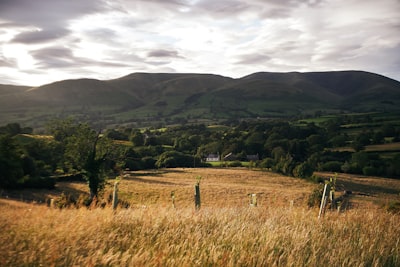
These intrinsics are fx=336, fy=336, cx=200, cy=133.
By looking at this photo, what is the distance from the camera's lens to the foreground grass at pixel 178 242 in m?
5.16

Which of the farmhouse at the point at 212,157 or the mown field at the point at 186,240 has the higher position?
the mown field at the point at 186,240

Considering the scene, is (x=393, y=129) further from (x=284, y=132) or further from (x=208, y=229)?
(x=208, y=229)

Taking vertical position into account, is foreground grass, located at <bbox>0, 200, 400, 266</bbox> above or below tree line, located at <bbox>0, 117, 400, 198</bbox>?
above

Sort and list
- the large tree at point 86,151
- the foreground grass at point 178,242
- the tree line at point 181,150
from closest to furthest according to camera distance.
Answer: the foreground grass at point 178,242, the large tree at point 86,151, the tree line at point 181,150

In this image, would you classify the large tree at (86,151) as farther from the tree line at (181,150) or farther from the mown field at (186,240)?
the mown field at (186,240)

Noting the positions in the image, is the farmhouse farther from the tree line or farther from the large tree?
the large tree

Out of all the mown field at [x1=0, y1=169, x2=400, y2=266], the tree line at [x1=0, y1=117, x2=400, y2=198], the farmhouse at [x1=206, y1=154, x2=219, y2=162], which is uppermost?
the mown field at [x1=0, y1=169, x2=400, y2=266]

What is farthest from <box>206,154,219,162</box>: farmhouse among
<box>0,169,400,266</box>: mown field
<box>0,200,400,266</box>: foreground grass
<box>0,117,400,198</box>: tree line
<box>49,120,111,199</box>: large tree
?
<box>0,200,400,266</box>: foreground grass

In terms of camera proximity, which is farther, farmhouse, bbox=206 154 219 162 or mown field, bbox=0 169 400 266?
farmhouse, bbox=206 154 219 162

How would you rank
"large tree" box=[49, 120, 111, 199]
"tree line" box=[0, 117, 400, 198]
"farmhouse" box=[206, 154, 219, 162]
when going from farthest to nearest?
"farmhouse" box=[206, 154, 219, 162] → "tree line" box=[0, 117, 400, 198] → "large tree" box=[49, 120, 111, 199]

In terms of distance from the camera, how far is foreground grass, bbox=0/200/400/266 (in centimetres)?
516

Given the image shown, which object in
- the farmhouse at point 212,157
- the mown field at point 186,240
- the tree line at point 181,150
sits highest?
the mown field at point 186,240

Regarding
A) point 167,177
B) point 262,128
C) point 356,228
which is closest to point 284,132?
point 262,128

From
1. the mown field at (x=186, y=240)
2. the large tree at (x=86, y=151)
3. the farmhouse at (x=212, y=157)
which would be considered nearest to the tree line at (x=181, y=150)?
the large tree at (x=86, y=151)
